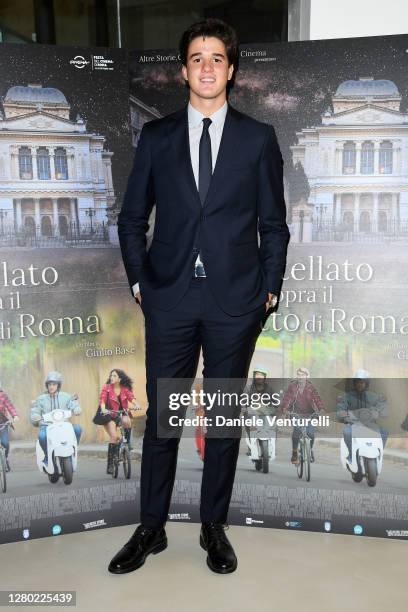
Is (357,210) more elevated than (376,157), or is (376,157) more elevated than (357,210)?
(376,157)

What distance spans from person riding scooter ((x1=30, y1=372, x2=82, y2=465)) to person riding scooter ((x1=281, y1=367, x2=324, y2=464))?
94 centimetres

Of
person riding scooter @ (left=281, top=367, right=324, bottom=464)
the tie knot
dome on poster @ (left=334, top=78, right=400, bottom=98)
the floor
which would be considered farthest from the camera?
person riding scooter @ (left=281, top=367, right=324, bottom=464)

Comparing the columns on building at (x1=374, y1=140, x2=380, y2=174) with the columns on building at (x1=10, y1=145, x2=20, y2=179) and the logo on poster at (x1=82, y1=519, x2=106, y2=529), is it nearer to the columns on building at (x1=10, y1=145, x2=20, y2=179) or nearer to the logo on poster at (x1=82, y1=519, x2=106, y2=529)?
the columns on building at (x1=10, y1=145, x2=20, y2=179)

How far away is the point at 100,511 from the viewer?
101 inches

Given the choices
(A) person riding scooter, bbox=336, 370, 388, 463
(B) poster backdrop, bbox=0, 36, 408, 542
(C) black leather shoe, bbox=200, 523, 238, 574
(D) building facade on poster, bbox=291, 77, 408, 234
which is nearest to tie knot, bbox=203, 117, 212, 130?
(B) poster backdrop, bbox=0, 36, 408, 542

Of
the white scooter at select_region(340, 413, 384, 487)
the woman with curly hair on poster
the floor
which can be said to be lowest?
the floor

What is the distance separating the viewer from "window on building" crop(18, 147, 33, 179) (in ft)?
7.57

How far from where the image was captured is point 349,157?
7.73ft

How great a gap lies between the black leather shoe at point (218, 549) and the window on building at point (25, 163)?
1577mm

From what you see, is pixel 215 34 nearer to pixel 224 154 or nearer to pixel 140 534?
pixel 224 154

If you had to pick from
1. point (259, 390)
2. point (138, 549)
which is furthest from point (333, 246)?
point (138, 549)


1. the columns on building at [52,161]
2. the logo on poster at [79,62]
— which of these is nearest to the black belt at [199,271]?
the columns on building at [52,161]

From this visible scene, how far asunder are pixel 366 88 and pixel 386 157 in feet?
0.91

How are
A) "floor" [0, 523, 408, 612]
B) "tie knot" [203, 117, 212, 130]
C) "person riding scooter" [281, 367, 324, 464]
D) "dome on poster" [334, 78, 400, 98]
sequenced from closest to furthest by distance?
"floor" [0, 523, 408, 612] < "tie knot" [203, 117, 212, 130] < "dome on poster" [334, 78, 400, 98] < "person riding scooter" [281, 367, 324, 464]
